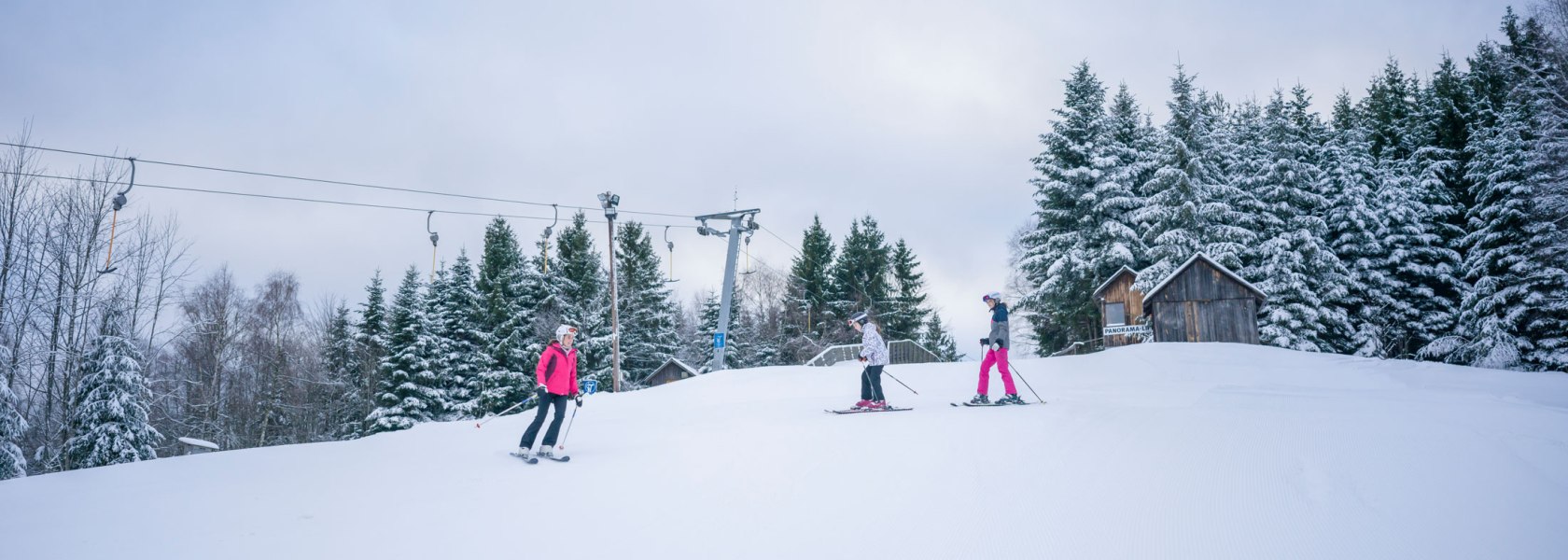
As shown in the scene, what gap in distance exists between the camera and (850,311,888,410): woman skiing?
1109 centimetres

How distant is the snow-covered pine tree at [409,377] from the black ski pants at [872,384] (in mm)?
28484

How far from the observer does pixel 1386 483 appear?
532cm

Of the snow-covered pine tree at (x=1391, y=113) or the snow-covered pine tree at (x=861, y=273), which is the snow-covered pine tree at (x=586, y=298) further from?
the snow-covered pine tree at (x=1391, y=113)

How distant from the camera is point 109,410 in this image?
18578mm

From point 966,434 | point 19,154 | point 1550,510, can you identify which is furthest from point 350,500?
point 19,154

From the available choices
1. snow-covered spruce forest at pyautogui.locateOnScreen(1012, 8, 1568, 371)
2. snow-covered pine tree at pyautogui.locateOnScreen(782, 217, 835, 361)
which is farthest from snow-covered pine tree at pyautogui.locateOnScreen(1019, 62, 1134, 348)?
snow-covered pine tree at pyautogui.locateOnScreen(782, 217, 835, 361)

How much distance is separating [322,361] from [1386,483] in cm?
4723

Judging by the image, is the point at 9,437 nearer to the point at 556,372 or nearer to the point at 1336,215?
the point at 556,372

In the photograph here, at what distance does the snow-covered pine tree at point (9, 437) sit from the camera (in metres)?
14.5

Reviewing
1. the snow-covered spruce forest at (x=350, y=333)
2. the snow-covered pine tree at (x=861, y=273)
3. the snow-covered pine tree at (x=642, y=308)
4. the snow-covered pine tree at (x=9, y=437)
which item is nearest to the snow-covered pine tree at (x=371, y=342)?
the snow-covered spruce forest at (x=350, y=333)

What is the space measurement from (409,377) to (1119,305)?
33082 mm

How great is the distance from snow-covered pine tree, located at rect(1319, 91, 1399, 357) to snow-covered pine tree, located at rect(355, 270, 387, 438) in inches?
1781

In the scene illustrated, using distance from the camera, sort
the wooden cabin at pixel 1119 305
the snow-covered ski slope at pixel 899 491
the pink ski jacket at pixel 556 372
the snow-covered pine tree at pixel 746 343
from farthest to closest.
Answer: the snow-covered pine tree at pixel 746 343 → the wooden cabin at pixel 1119 305 → the pink ski jacket at pixel 556 372 → the snow-covered ski slope at pixel 899 491

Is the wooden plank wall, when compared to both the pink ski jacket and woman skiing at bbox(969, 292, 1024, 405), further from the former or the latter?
the pink ski jacket
